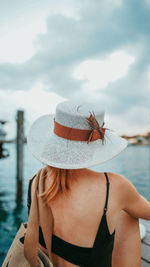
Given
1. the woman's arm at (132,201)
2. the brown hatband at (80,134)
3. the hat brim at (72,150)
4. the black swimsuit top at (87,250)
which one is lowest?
the black swimsuit top at (87,250)

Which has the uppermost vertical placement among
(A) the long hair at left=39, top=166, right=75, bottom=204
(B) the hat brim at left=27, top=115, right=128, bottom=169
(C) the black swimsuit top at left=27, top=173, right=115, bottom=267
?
(B) the hat brim at left=27, top=115, right=128, bottom=169

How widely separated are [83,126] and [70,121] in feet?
0.24

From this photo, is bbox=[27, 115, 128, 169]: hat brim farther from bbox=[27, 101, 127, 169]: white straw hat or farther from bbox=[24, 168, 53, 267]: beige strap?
bbox=[24, 168, 53, 267]: beige strap

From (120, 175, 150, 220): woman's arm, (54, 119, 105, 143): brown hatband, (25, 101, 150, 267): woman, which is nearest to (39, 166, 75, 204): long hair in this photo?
(25, 101, 150, 267): woman

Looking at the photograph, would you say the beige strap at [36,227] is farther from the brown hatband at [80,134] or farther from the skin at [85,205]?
the brown hatband at [80,134]

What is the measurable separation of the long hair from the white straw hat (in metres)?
0.06

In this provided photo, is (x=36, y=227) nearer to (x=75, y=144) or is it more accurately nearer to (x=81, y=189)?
(x=81, y=189)

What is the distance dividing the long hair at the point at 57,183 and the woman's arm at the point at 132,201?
0.30 meters

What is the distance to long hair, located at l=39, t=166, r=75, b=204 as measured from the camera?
99 cm

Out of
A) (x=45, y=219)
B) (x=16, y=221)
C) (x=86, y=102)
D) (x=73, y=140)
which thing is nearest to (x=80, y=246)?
(x=45, y=219)

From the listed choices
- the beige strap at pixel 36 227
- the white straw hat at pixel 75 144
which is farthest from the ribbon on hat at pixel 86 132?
the beige strap at pixel 36 227

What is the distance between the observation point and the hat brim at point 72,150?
1.00m

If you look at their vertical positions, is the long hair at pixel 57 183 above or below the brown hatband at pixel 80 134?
below

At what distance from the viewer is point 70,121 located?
1030 mm
